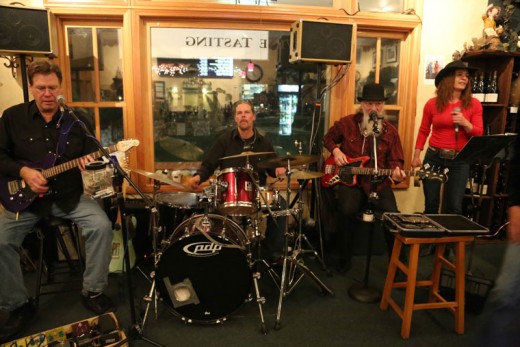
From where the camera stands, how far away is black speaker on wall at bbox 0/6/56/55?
2.61 meters

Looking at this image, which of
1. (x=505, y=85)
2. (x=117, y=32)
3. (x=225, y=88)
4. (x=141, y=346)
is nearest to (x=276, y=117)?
(x=225, y=88)

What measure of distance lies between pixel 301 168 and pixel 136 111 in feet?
5.22

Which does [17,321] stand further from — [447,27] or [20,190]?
[447,27]

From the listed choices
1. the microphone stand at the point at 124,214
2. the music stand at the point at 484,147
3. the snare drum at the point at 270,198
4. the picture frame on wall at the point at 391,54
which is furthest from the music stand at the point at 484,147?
the microphone stand at the point at 124,214

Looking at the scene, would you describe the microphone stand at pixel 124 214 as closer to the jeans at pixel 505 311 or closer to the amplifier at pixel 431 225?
the amplifier at pixel 431 225

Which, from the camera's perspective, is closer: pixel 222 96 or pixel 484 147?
pixel 484 147

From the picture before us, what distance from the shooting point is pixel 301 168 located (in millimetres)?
2607

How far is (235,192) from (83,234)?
104 centimetres

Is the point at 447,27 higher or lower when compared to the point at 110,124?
higher

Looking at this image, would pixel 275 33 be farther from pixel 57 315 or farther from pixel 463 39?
pixel 57 315

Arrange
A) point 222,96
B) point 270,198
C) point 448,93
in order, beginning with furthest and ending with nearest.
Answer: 1. point 222,96
2. point 448,93
3. point 270,198

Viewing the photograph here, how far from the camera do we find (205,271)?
2.11 m

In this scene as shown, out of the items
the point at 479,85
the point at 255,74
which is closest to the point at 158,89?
the point at 255,74

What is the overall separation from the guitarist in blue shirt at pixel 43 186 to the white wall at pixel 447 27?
119 inches
